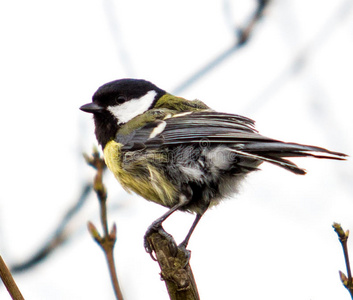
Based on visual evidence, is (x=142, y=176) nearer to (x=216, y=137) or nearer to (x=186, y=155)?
(x=186, y=155)

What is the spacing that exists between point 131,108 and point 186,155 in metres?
0.84

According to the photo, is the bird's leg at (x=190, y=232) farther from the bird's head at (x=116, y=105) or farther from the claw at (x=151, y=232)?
the bird's head at (x=116, y=105)

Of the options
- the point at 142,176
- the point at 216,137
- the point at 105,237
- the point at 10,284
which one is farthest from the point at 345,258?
the point at 142,176

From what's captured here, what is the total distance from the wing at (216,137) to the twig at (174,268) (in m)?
0.64

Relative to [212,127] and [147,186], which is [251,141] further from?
[147,186]

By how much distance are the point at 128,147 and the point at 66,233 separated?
65 centimetres

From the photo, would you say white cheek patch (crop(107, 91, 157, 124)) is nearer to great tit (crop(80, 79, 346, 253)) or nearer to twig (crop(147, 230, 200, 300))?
great tit (crop(80, 79, 346, 253))

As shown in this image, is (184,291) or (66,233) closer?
(184,291)

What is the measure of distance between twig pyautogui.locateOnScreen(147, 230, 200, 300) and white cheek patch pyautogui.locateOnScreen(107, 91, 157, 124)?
1.26 metres

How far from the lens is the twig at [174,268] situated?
203 centimetres

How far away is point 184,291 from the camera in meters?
2.02

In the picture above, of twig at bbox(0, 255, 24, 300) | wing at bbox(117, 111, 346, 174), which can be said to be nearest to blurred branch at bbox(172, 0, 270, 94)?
wing at bbox(117, 111, 346, 174)

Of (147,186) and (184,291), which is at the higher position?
(147,186)

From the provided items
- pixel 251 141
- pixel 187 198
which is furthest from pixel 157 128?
pixel 251 141
